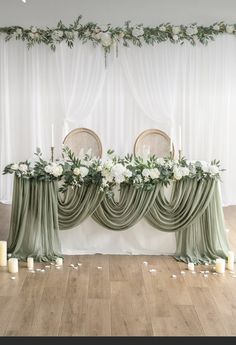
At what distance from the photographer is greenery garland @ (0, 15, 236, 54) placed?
21.9 feet

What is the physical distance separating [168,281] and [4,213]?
9.76ft

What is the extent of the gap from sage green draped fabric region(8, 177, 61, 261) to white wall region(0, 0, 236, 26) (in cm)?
322

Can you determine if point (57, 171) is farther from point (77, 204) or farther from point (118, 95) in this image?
point (118, 95)

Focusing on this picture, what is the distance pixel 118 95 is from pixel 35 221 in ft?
10.3

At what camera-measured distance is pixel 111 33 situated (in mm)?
6695

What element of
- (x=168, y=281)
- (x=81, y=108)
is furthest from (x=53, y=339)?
(x=81, y=108)

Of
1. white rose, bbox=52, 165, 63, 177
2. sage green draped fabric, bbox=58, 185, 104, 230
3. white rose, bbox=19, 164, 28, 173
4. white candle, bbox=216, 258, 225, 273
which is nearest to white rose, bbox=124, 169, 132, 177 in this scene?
sage green draped fabric, bbox=58, 185, 104, 230

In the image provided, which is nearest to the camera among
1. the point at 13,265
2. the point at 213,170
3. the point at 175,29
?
the point at 13,265

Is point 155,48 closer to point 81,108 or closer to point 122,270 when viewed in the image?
point 81,108

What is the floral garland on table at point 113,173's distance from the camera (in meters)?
4.14

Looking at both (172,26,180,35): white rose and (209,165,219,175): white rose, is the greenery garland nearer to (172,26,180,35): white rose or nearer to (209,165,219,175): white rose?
(172,26,180,35): white rose

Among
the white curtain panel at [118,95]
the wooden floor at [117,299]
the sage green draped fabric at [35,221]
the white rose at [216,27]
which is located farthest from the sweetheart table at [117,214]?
the white rose at [216,27]

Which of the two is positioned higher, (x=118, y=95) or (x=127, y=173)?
(x=118, y=95)

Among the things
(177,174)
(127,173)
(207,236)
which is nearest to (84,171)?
(127,173)
